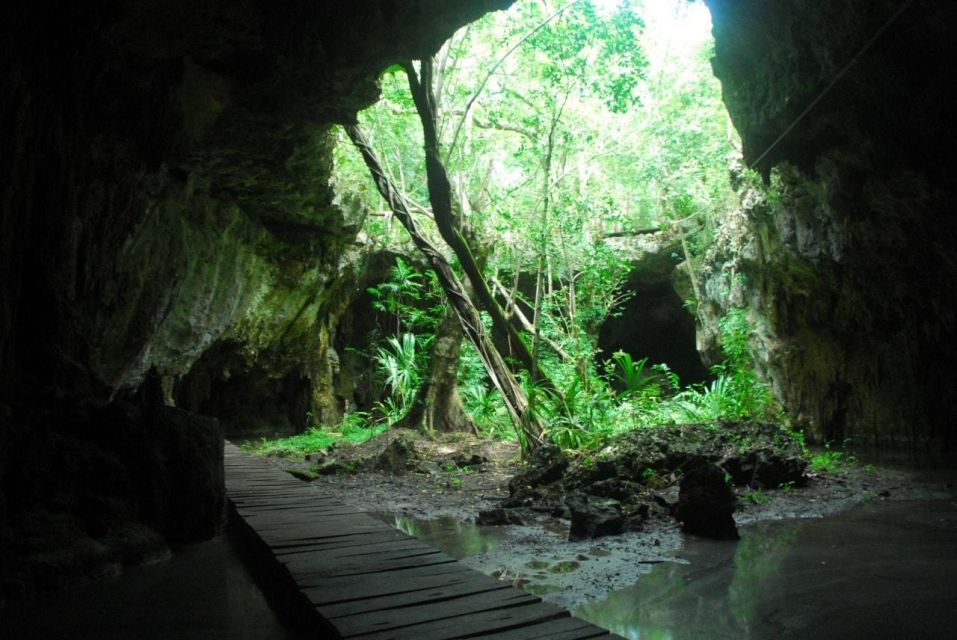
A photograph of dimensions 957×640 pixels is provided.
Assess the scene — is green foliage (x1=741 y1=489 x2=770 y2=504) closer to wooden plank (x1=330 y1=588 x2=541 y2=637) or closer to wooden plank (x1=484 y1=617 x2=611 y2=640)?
wooden plank (x1=330 y1=588 x2=541 y2=637)

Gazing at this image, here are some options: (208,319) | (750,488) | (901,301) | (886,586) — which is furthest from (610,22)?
(886,586)

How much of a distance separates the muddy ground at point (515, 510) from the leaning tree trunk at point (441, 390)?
653 millimetres

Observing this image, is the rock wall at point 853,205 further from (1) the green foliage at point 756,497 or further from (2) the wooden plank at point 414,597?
(2) the wooden plank at point 414,597

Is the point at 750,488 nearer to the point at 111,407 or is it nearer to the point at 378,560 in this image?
the point at 378,560

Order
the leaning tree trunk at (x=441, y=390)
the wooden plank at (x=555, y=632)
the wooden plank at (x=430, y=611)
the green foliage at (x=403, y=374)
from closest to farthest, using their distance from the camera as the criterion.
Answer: the wooden plank at (x=555, y=632), the wooden plank at (x=430, y=611), the leaning tree trunk at (x=441, y=390), the green foliage at (x=403, y=374)

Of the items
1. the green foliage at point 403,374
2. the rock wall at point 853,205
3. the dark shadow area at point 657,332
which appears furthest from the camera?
the dark shadow area at point 657,332

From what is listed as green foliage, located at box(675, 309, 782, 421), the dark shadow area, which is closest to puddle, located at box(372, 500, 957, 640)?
green foliage, located at box(675, 309, 782, 421)

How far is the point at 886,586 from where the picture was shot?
311 centimetres

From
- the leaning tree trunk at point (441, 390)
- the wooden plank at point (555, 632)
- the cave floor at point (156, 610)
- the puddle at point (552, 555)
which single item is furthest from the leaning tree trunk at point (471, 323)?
the wooden plank at point (555, 632)

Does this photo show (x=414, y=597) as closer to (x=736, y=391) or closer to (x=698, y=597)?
(x=698, y=597)

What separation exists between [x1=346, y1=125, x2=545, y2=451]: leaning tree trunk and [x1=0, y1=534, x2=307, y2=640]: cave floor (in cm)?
457

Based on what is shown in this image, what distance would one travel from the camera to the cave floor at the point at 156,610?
2.47 metres

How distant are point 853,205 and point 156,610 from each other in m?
6.75

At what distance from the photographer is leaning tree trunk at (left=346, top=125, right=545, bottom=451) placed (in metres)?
7.59
